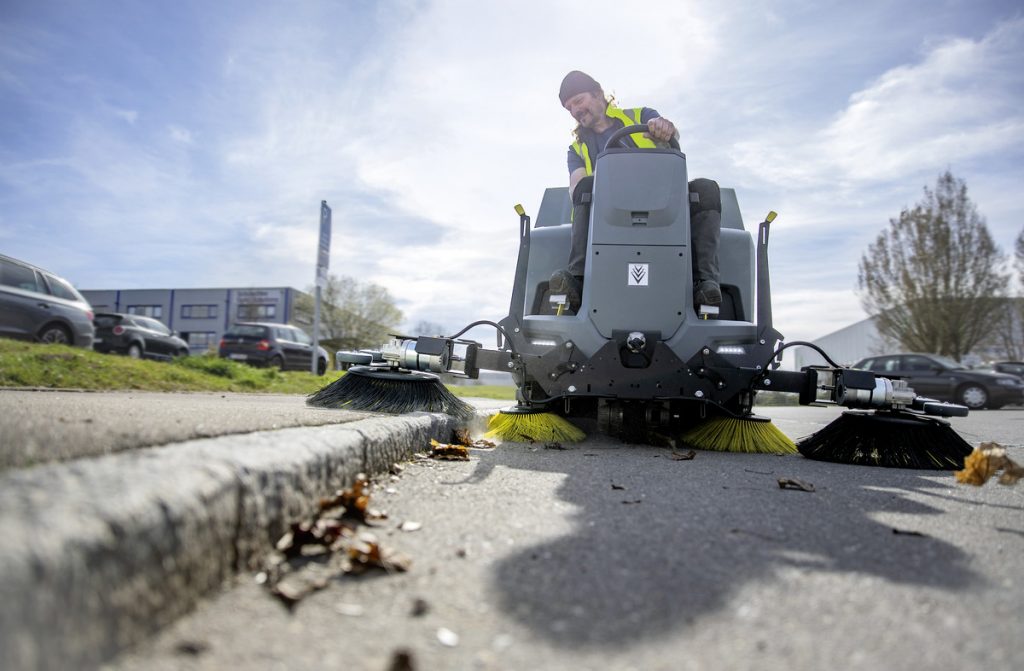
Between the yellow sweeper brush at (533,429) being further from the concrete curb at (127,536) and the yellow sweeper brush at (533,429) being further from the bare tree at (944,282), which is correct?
the bare tree at (944,282)

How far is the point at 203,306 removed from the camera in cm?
5456

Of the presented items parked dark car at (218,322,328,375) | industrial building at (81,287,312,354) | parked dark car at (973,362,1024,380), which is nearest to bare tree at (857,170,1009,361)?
parked dark car at (973,362,1024,380)

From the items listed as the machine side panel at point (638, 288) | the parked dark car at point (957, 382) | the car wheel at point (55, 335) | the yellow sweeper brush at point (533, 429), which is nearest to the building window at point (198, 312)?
the car wheel at point (55, 335)

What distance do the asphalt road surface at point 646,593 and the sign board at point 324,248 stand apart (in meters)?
11.6

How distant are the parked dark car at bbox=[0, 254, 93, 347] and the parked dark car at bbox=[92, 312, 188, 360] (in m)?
5.76

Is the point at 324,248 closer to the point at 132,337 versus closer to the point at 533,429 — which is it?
the point at 132,337

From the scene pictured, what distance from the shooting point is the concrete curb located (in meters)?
0.83

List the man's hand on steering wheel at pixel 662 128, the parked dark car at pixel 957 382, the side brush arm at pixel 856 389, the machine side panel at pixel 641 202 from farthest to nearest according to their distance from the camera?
the parked dark car at pixel 957 382 → the man's hand on steering wheel at pixel 662 128 → the machine side panel at pixel 641 202 → the side brush arm at pixel 856 389

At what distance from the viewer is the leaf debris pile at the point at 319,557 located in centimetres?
136

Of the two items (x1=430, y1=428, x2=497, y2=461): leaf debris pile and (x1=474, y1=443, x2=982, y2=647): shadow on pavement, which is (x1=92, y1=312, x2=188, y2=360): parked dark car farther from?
(x1=474, y1=443, x2=982, y2=647): shadow on pavement

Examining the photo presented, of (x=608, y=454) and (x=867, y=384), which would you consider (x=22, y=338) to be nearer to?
(x=608, y=454)

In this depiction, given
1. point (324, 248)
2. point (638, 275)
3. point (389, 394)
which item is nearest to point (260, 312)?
point (324, 248)

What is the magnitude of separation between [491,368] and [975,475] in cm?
271

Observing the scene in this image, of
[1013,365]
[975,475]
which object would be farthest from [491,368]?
[1013,365]
